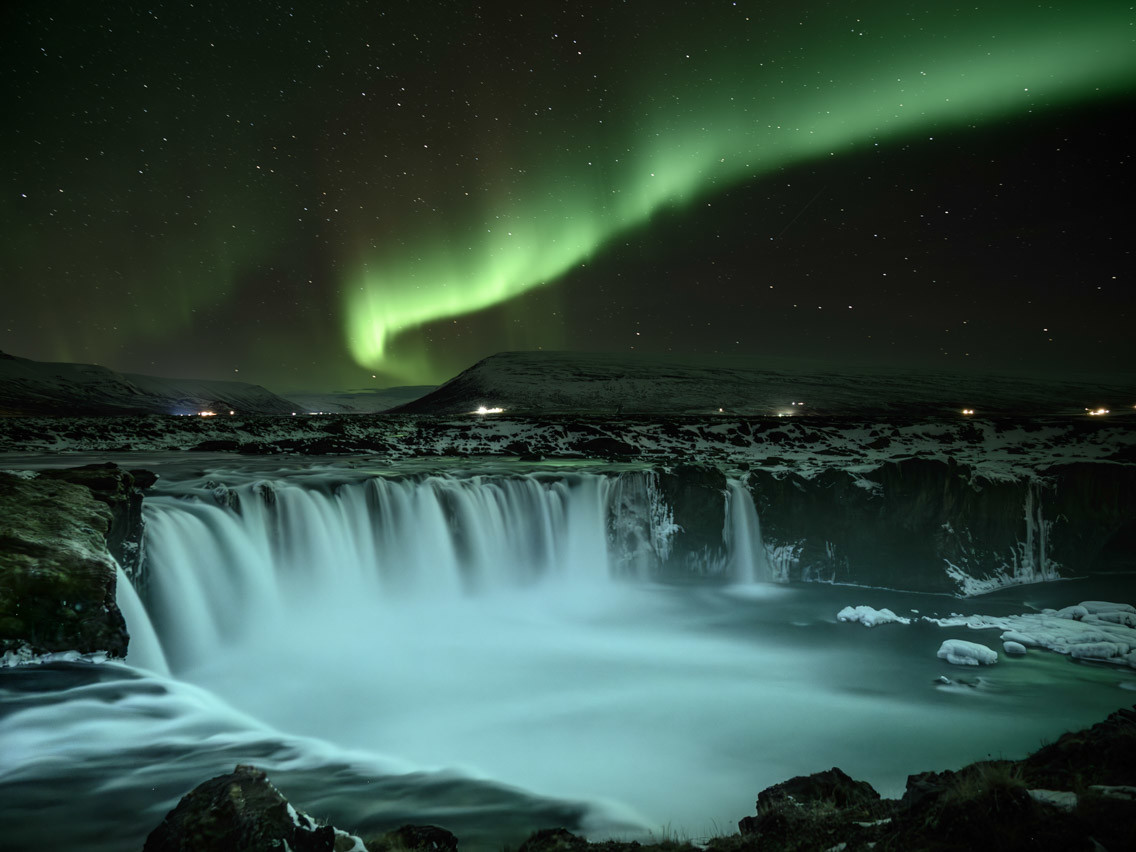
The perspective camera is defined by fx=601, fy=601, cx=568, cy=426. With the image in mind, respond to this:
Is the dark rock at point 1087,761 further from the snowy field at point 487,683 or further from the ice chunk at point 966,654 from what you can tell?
the ice chunk at point 966,654

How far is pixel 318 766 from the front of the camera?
275 inches

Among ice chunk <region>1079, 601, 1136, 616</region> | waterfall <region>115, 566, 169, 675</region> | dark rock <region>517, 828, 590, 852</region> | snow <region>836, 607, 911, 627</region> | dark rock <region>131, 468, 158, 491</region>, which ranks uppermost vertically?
dark rock <region>131, 468, 158, 491</region>

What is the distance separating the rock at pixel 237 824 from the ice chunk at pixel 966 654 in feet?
38.1

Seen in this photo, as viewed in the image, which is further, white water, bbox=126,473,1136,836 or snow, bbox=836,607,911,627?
snow, bbox=836,607,911,627

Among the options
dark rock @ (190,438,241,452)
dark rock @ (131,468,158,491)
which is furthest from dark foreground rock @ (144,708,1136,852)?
dark rock @ (190,438,241,452)

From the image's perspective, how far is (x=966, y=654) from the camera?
11.3 m

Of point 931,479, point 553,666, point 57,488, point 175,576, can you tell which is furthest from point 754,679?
point 57,488

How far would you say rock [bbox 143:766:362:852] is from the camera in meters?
3.67

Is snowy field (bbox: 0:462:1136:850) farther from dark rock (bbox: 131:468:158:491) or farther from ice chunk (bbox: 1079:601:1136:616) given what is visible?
dark rock (bbox: 131:468:158:491)

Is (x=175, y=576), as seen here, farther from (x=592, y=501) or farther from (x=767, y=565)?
(x=767, y=565)

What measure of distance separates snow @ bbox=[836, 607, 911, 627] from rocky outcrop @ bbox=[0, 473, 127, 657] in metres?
13.9

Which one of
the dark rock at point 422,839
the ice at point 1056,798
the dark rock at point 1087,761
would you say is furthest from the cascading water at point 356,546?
the dark rock at point 1087,761

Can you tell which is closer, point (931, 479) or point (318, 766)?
point (318, 766)

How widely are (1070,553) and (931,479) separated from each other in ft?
16.7
